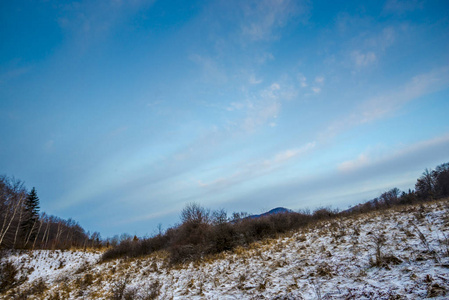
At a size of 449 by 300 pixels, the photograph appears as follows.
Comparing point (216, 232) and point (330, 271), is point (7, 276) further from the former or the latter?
point (330, 271)

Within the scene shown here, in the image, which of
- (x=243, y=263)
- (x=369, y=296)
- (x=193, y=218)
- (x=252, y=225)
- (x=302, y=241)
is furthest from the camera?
(x=193, y=218)

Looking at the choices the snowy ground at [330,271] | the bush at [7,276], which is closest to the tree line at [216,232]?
the snowy ground at [330,271]

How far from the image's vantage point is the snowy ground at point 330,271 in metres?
4.89

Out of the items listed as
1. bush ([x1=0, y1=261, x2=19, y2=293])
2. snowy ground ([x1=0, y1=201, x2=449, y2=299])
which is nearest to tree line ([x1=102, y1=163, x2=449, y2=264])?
snowy ground ([x1=0, y1=201, x2=449, y2=299])

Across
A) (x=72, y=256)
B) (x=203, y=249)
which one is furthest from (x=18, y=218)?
(x=203, y=249)

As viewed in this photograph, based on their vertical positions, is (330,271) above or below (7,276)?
above

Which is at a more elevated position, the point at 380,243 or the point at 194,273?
the point at 380,243

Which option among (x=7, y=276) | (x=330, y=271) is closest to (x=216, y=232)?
(x=330, y=271)

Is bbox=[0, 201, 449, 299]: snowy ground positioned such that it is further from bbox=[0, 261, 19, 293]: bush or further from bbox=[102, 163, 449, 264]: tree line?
bbox=[0, 261, 19, 293]: bush

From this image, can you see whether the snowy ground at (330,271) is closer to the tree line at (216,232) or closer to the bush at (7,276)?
the tree line at (216,232)

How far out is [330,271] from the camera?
21.7ft

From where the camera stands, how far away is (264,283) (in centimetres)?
723

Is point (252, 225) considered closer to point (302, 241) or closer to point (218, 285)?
point (302, 241)

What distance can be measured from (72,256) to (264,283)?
30505 millimetres
